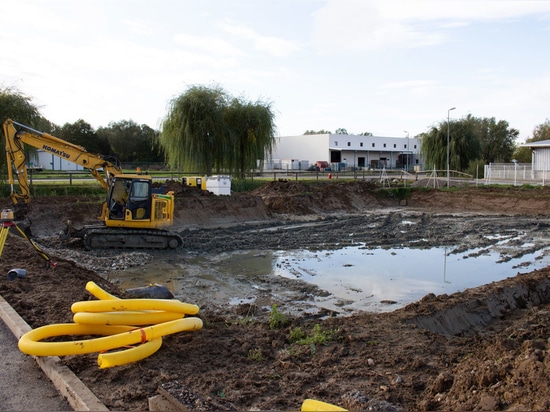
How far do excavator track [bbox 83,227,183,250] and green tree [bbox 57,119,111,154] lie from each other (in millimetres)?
49368

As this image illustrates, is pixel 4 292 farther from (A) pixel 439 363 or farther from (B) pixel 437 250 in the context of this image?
(B) pixel 437 250

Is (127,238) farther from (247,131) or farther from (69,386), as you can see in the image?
(247,131)

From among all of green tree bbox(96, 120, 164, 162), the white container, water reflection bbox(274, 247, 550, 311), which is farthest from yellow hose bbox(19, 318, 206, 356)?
green tree bbox(96, 120, 164, 162)

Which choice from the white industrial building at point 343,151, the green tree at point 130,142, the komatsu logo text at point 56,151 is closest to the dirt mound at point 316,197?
the komatsu logo text at point 56,151

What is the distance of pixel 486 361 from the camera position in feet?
16.9

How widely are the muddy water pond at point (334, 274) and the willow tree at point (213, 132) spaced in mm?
15882

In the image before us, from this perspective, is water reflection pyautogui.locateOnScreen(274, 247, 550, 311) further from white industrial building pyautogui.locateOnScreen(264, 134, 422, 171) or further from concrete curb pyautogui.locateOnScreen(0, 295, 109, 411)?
white industrial building pyautogui.locateOnScreen(264, 134, 422, 171)

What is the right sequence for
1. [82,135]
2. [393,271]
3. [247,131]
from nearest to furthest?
[393,271] → [247,131] → [82,135]

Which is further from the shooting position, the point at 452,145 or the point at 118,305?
the point at 452,145

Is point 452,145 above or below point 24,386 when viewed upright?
above

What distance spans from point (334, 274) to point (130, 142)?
5991 cm

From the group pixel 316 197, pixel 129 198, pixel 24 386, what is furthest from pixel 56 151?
pixel 316 197

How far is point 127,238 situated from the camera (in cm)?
1527

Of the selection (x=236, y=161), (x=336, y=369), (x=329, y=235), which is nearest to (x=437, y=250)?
(x=329, y=235)
